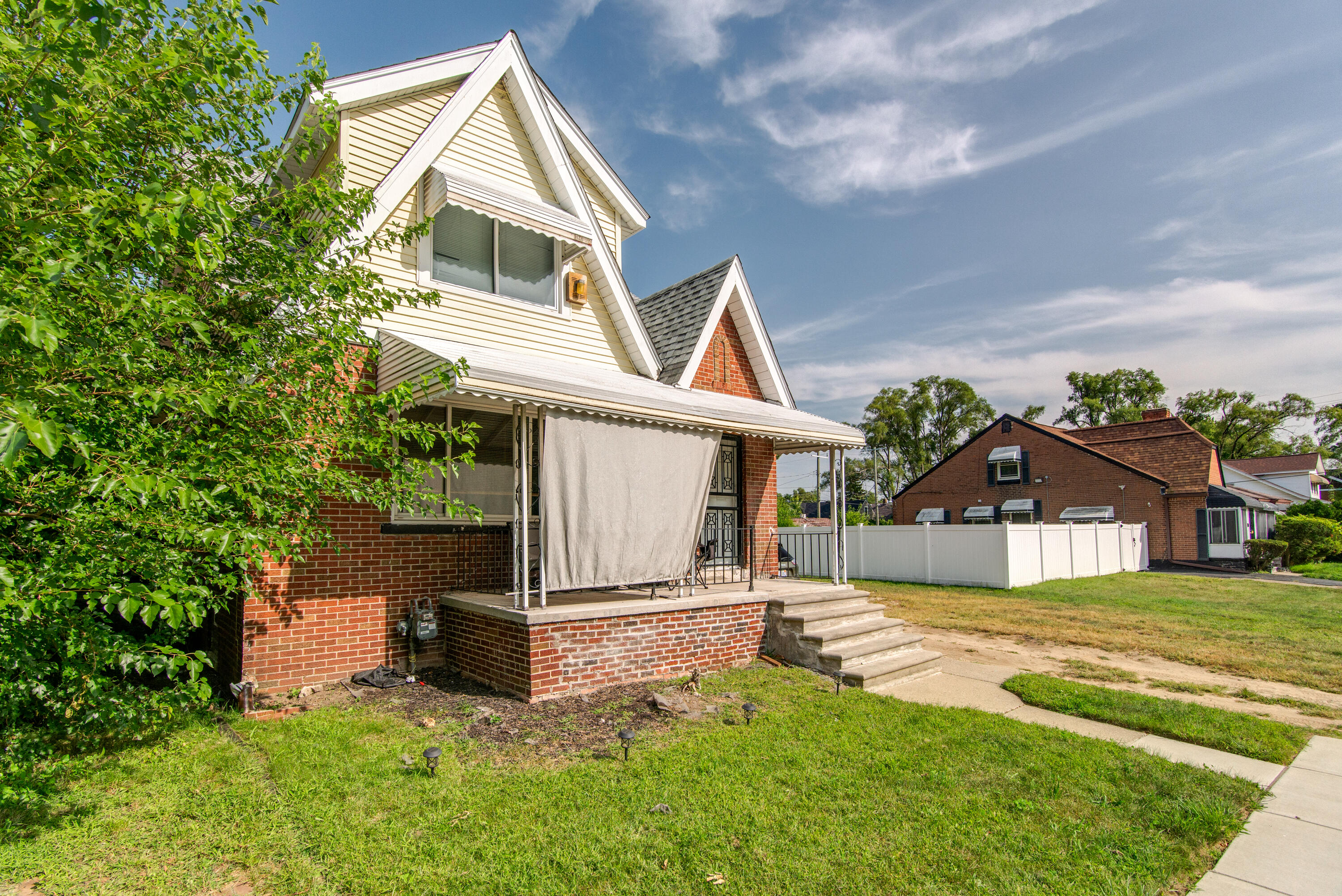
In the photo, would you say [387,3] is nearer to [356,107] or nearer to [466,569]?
[356,107]

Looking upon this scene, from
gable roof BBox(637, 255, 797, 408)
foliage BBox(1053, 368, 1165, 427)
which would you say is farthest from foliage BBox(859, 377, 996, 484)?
gable roof BBox(637, 255, 797, 408)

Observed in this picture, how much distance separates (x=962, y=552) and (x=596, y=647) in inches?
598

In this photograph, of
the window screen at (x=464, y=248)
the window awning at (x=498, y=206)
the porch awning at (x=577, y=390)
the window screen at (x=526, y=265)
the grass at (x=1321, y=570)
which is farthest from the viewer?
the grass at (x=1321, y=570)

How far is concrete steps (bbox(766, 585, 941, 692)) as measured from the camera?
7914 mm

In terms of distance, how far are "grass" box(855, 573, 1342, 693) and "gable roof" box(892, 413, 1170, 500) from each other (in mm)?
9064

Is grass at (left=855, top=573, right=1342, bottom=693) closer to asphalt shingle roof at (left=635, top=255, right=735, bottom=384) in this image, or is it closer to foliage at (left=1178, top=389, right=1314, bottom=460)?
asphalt shingle roof at (left=635, top=255, right=735, bottom=384)

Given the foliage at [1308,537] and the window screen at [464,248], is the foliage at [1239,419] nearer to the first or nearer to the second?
the foliage at [1308,537]

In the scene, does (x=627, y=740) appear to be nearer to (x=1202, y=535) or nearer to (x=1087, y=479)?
(x=1087, y=479)

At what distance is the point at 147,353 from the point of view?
3930mm

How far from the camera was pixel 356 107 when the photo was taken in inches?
326

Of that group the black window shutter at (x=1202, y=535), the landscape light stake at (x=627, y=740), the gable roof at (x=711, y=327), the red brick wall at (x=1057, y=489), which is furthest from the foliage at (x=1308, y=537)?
the landscape light stake at (x=627, y=740)

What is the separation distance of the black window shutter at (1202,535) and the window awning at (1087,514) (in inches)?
118

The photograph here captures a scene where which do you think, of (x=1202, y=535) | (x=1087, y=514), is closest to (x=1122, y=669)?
(x=1087, y=514)

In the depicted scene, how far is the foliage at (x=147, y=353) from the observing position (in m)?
3.09
